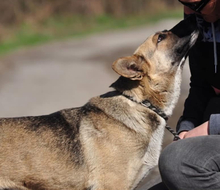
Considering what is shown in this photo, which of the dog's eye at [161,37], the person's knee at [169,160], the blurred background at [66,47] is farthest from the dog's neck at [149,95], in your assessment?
the blurred background at [66,47]

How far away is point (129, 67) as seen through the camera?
13.8ft

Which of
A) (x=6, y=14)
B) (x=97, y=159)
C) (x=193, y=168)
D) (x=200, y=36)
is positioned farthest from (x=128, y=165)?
(x=6, y=14)

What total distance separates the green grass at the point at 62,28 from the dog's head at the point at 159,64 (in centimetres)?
1135

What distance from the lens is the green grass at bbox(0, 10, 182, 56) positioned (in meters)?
17.5

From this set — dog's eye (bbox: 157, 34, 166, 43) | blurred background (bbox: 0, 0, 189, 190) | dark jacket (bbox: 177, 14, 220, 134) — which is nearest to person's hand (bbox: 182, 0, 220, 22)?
dark jacket (bbox: 177, 14, 220, 134)

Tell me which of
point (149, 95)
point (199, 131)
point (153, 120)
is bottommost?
point (199, 131)

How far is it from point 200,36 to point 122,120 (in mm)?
1059

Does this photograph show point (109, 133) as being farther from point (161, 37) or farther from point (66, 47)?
point (66, 47)

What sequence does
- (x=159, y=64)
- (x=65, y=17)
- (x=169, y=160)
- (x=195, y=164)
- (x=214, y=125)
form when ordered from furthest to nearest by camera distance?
(x=65, y=17), (x=159, y=64), (x=214, y=125), (x=169, y=160), (x=195, y=164)

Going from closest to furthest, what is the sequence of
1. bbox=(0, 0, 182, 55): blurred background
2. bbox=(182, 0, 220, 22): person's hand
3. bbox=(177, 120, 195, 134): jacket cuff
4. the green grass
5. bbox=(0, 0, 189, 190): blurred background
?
1. bbox=(182, 0, 220, 22): person's hand
2. bbox=(177, 120, 195, 134): jacket cuff
3. bbox=(0, 0, 189, 190): blurred background
4. the green grass
5. bbox=(0, 0, 182, 55): blurred background

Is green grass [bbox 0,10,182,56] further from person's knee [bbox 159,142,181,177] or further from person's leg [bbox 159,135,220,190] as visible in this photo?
person's leg [bbox 159,135,220,190]

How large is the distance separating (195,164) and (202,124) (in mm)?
483

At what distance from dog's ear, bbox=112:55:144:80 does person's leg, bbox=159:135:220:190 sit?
2.48 ft

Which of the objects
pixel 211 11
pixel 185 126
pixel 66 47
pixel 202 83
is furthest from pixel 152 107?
pixel 66 47
